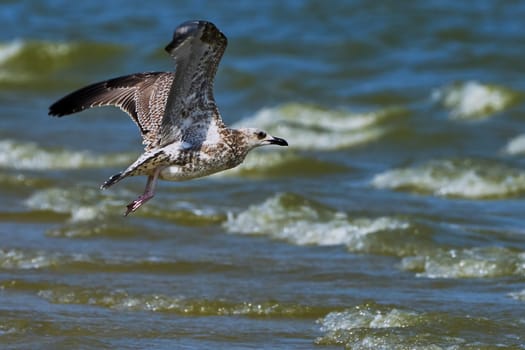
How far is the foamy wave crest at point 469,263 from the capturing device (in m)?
7.86

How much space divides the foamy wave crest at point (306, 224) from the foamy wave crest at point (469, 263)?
57 cm

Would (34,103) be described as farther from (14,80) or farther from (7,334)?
(7,334)

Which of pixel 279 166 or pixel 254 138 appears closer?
pixel 254 138

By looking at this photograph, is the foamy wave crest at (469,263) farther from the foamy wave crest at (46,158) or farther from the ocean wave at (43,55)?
the ocean wave at (43,55)

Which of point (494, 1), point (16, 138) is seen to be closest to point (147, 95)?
point (16, 138)

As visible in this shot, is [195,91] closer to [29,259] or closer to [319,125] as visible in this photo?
[29,259]

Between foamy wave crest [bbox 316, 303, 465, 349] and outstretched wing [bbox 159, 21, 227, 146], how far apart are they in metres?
1.31

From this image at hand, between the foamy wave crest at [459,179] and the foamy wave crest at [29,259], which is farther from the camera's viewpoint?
the foamy wave crest at [459,179]

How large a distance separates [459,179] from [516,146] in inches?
65.0

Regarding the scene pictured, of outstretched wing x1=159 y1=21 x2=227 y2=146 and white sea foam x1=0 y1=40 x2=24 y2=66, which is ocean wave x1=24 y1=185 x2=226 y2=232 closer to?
outstretched wing x1=159 y1=21 x2=227 y2=146

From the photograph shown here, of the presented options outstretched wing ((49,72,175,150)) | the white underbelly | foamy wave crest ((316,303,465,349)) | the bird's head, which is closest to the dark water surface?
foamy wave crest ((316,303,465,349))

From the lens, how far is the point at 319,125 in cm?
1420

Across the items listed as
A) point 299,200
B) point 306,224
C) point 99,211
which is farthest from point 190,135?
point 299,200

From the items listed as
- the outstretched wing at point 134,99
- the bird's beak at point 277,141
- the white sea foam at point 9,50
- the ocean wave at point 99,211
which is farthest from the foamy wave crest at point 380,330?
the white sea foam at point 9,50
